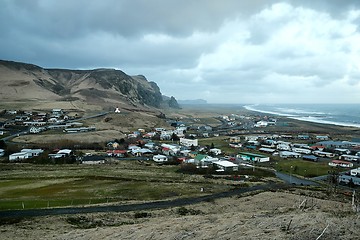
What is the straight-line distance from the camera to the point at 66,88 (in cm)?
17800

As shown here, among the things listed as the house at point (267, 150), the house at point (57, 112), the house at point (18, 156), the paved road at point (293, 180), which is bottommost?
the house at point (18, 156)

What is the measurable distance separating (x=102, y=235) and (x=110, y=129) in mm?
68392

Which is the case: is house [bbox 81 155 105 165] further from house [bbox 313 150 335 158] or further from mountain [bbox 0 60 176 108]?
mountain [bbox 0 60 176 108]

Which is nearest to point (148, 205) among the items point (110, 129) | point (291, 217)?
point (291, 217)

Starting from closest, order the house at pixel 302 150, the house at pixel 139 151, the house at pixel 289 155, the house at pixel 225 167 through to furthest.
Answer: the house at pixel 225 167 < the house at pixel 139 151 < the house at pixel 289 155 < the house at pixel 302 150

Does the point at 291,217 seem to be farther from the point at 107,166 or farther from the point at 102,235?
the point at 107,166

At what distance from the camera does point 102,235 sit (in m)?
16.2

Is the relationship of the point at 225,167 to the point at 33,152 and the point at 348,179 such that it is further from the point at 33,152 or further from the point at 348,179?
the point at 33,152

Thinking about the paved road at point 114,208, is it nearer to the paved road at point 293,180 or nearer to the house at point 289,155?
the paved road at point 293,180

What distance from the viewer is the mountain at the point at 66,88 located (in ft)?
448

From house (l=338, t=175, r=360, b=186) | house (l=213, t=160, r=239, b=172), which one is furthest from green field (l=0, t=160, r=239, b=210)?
house (l=338, t=175, r=360, b=186)

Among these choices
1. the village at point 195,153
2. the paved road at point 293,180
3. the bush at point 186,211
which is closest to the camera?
the bush at point 186,211

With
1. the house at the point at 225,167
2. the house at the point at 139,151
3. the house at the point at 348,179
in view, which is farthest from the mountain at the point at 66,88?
the house at the point at 348,179

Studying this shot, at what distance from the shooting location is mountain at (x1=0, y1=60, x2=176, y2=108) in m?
137
